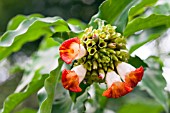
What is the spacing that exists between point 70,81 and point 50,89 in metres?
0.08

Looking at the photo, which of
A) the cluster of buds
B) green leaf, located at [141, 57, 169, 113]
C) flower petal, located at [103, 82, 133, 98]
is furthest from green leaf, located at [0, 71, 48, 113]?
green leaf, located at [141, 57, 169, 113]

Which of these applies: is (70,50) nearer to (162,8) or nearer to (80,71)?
(80,71)

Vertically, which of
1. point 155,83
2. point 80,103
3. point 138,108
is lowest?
point 138,108

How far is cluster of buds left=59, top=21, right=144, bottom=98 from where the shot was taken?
1.11 meters

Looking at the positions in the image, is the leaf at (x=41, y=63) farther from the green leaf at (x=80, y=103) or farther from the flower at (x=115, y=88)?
the flower at (x=115, y=88)

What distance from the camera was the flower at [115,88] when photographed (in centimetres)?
110

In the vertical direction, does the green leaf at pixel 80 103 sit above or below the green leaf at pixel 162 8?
below

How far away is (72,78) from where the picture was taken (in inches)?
43.9

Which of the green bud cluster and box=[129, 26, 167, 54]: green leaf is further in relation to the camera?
box=[129, 26, 167, 54]: green leaf

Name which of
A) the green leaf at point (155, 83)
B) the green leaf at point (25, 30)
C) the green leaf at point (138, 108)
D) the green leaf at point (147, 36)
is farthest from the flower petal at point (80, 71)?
the green leaf at point (138, 108)

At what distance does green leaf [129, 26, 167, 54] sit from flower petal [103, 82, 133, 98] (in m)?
0.38

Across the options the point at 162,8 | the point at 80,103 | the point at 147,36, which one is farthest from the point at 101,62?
the point at 162,8

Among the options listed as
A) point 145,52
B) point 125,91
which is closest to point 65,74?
point 125,91

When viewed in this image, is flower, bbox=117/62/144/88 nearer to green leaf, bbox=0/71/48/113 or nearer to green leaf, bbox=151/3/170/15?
green leaf, bbox=0/71/48/113
